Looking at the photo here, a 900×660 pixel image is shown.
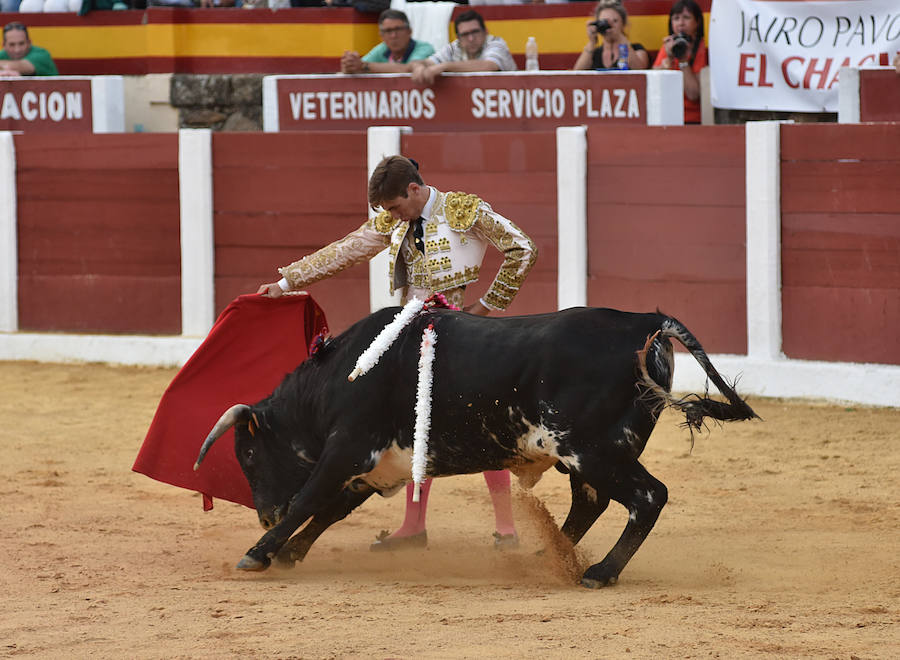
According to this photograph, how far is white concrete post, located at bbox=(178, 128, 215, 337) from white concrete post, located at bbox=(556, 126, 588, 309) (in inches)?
76.9

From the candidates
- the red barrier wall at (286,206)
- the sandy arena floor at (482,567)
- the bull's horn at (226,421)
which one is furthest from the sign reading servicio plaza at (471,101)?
the bull's horn at (226,421)

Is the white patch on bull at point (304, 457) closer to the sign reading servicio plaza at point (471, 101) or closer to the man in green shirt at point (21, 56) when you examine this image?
the sign reading servicio plaza at point (471, 101)

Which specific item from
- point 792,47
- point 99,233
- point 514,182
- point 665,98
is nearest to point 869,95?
point 792,47

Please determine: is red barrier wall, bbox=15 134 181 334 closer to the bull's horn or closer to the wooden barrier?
the wooden barrier

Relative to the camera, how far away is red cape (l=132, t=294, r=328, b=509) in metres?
4.19

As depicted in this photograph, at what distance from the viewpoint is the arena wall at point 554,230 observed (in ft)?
20.1

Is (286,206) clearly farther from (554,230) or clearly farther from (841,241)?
(841,241)

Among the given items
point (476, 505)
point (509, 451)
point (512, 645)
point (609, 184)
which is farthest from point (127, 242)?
point (512, 645)

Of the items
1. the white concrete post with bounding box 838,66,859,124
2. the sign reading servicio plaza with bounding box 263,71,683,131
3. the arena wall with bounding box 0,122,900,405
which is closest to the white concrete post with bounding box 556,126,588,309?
the arena wall with bounding box 0,122,900,405

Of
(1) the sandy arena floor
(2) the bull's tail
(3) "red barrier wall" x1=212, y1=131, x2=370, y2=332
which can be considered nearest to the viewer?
(1) the sandy arena floor

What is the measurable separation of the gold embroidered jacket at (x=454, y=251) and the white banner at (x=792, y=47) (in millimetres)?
3386

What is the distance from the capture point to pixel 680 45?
291 inches

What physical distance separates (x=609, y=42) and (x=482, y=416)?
4.31 meters

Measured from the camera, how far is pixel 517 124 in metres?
7.41
